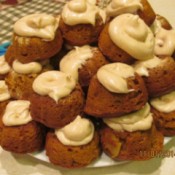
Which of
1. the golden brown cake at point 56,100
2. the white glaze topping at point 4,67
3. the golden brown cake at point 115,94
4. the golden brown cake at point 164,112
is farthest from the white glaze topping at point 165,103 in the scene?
the white glaze topping at point 4,67

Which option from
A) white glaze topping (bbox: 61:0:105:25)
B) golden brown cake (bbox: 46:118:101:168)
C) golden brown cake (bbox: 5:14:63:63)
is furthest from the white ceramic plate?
white glaze topping (bbox: 61:0:105:25)

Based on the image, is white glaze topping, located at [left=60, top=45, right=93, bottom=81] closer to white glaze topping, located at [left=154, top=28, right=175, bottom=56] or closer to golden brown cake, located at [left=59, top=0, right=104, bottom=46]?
golden brown cake, located at [left=59, top=0, right=104, bottom=46]

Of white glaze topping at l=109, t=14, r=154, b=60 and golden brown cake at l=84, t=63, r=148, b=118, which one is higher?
white glaze topping at l=109, t=14, r=154, b=60

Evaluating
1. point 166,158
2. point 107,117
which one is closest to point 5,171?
point 107,117

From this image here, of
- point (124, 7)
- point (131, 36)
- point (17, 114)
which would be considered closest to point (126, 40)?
point (131, 36)

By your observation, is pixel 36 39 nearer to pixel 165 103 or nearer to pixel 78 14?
pixel 78 14
